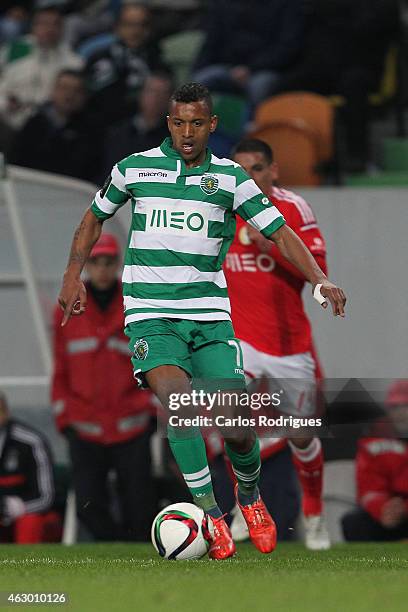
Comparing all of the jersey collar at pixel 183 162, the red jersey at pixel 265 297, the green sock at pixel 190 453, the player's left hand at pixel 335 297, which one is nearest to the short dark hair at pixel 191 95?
the jersey collar at pixel 183 162

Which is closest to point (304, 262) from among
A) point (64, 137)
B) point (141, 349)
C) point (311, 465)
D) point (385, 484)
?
point (141, 349)

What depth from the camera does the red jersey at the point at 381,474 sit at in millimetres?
10789

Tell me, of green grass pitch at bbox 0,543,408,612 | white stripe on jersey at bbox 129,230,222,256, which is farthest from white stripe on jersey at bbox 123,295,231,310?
green grass pitch at bbox 0,543,408,612

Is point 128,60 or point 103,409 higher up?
point 128,60

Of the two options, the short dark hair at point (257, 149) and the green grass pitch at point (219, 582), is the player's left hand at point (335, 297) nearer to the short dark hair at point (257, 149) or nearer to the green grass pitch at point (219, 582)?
the green grass pitch at point (219, 582)

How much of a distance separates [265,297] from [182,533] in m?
2.36

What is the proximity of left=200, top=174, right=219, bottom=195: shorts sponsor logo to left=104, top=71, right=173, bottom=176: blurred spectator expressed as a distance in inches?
207

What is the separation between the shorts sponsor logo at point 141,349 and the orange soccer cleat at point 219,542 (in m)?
0.85

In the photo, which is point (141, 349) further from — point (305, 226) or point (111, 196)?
point (305, 226)

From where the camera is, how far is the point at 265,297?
9461 mm

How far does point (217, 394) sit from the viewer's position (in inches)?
299

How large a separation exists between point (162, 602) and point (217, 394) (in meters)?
1.93

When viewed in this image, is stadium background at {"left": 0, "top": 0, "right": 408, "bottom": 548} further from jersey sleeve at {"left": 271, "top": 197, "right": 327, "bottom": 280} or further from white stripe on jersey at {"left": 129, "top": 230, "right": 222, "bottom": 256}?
white stripe on jersey at {"left": 129, "top": 230, "right": 222, "bottom": 256}

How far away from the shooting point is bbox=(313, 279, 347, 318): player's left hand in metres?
7.19
